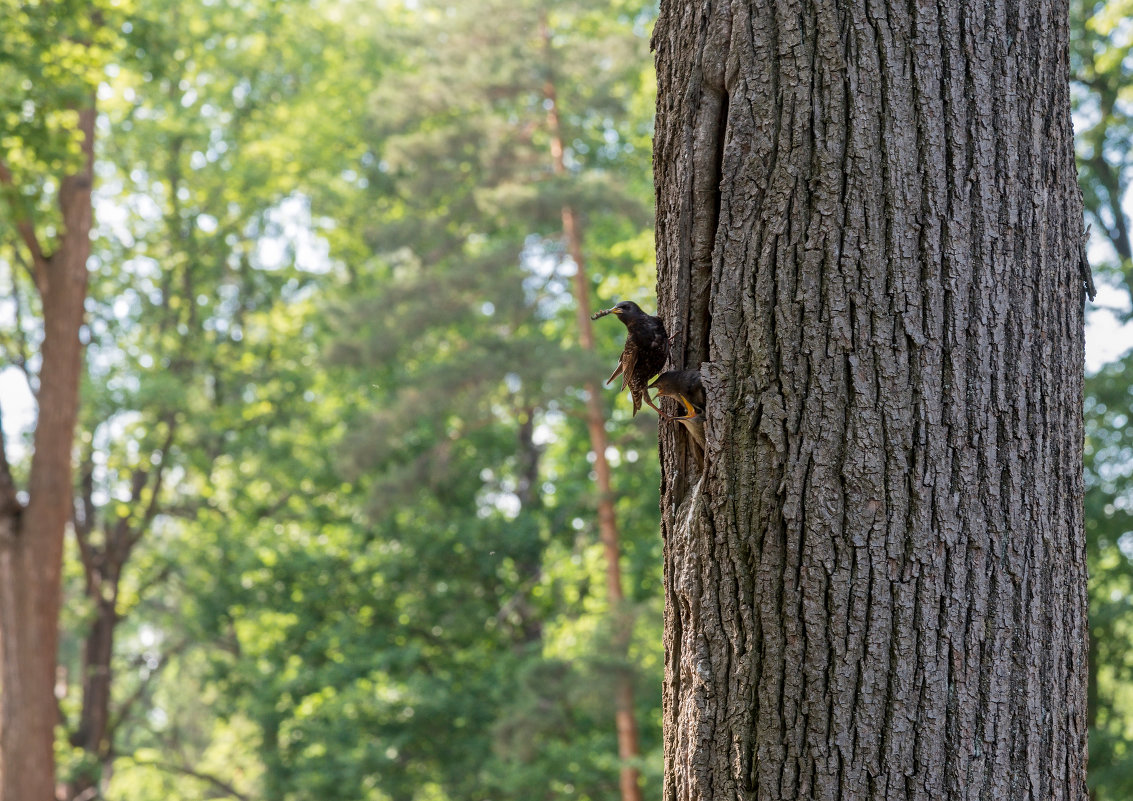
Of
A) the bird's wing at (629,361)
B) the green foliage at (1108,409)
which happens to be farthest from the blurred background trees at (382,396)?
the bird's wing at (629,361)

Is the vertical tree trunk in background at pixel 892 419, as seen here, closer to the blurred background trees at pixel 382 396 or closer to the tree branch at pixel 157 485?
the blurred background trees at pixel 382 396

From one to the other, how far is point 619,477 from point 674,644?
34.4ft

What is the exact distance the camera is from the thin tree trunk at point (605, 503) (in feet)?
31.7

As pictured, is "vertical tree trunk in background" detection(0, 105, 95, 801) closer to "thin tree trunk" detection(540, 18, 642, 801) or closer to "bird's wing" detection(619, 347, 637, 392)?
"thin tree trunk" detection(540, 18, 642, 801)

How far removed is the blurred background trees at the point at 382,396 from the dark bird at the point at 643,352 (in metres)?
6.95

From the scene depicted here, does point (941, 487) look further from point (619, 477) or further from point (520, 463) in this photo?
point (520, 463)

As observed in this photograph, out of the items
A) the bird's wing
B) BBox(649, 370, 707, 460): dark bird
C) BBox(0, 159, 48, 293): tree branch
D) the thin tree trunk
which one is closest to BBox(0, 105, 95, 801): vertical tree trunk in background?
BBox(0, 159, 48, 293): tree branch

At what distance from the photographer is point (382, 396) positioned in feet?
48.7

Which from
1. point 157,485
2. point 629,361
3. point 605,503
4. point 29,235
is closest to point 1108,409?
point 605,503

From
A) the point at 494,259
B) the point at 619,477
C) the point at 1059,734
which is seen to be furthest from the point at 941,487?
the point at 619,477

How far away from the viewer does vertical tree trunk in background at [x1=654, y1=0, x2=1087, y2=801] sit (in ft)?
5.45

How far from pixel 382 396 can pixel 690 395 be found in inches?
521

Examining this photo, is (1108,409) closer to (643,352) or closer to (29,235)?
(643,352)

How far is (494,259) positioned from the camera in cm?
1124
